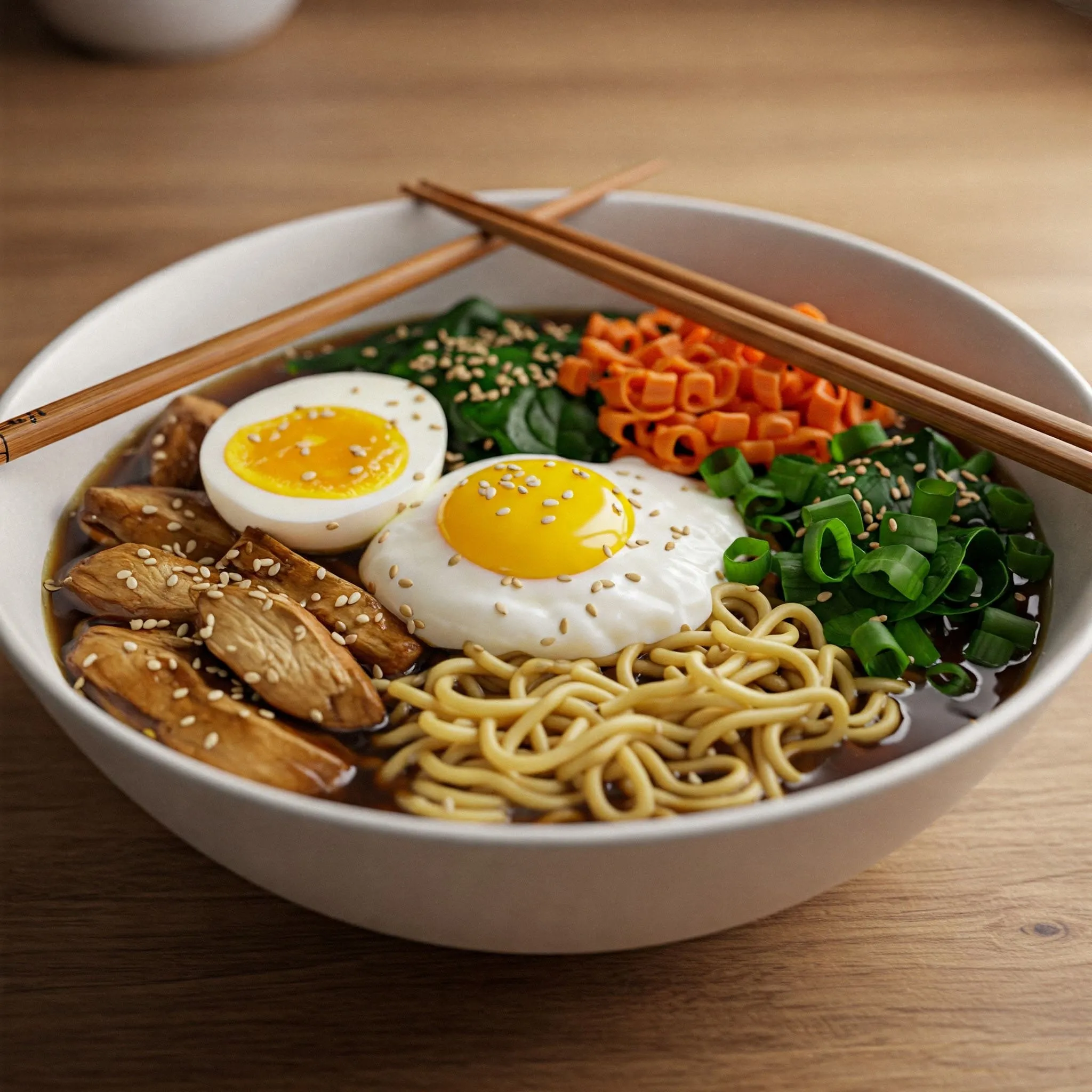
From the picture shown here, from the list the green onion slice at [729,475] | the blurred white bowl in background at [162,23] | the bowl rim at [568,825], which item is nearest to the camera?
the bowl rim at [568,825]

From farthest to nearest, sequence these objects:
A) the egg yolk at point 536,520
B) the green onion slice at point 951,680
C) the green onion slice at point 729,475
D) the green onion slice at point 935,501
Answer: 1. the green onion slice at point 729,475
2. the green onion slice at point 935,501
3. the egg yolk at point 536,520
4. the green onion slice at point 951,680

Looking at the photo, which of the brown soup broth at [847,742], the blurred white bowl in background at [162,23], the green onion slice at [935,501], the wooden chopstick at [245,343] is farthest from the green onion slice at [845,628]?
the blurred white bowl in background at [162,23]

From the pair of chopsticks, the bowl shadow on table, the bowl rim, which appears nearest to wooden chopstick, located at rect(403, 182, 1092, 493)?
the pair of chopsticks

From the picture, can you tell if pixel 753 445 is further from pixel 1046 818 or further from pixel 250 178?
pixel 250 178

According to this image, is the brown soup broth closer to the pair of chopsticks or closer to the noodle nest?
the noodle nest

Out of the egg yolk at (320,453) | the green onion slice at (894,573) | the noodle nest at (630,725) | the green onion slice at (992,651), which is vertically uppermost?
the green onion slice at (894,573)

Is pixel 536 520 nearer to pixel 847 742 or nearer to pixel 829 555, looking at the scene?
pixel 829 555

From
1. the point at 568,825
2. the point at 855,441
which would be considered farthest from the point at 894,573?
the point at 568,825

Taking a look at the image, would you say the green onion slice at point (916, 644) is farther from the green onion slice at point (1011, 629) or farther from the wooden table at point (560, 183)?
the wooden table at point (560, 183)
